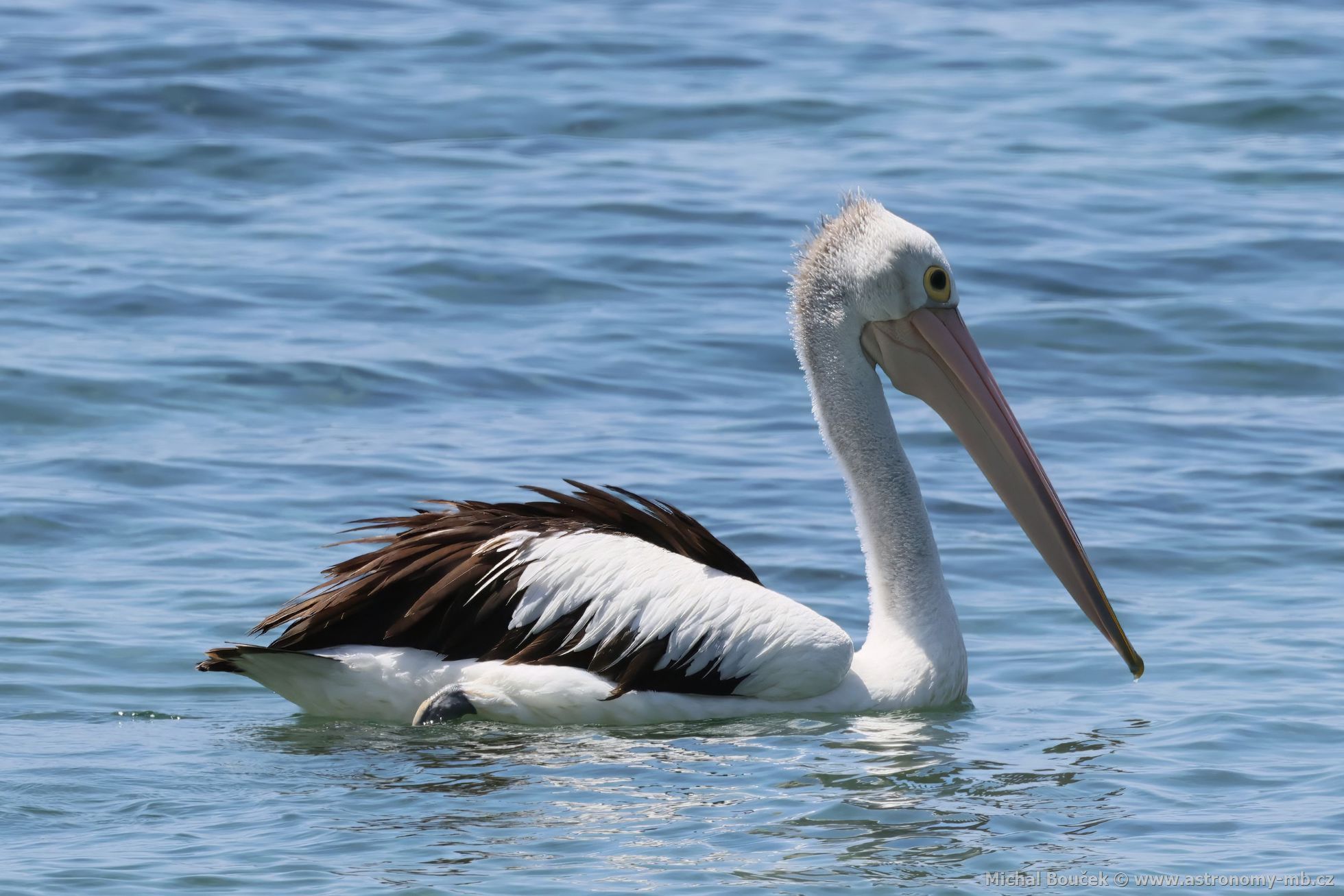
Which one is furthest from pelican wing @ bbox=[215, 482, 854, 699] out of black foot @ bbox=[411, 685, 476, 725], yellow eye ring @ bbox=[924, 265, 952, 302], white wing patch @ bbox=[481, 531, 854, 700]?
yellow eye ring @ bbox=[924, 265, 952, 302]

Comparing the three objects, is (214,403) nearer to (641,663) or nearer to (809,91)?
(641,663)

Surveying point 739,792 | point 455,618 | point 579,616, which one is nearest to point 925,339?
point 579,616

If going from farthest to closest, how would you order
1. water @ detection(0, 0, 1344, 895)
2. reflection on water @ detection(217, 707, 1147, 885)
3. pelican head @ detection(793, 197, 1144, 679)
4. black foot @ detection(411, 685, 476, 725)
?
pelican head @ detection(793, 197, 1144, 679) → black foot @ detection(411, 685, 476, 725) → water @ detection(0, 0, 1344, 895) → reflection on water @ detection(217, 707, 1147, 885)

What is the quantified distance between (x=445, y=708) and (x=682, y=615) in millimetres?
696

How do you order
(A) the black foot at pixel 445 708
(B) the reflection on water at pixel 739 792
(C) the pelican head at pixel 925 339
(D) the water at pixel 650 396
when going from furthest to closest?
(C) the pelican head at pixel 925 339, (A) the black foot at pixel 445 708, (D) the water at pixel 650 396, (B) the reflection on water at pixel 739 792

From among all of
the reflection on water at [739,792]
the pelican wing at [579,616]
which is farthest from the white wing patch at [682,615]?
the reflection on water at [739,792]

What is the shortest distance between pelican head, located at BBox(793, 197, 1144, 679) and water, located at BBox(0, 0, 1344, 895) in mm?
540

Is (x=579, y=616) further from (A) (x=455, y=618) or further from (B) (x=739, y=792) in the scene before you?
(B) (x=739, y=792)

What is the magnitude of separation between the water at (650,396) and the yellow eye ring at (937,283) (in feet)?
4.15

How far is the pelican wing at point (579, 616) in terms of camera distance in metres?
5.82

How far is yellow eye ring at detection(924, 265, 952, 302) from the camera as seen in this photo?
6.53m

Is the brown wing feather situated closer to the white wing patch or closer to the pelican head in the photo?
the white wing patch

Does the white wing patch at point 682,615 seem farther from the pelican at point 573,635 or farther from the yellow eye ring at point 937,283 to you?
the yellow eye ring at point 937,283

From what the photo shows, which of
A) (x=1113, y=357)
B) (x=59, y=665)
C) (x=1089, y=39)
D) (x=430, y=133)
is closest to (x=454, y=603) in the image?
(x=59, y=665)
